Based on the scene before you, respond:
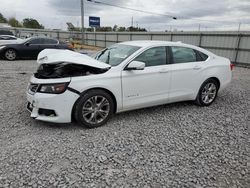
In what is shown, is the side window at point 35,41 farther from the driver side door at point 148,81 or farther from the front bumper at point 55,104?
the driver side door at point 148,81

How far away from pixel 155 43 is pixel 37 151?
2.93 metres

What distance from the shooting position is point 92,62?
3.58 meters

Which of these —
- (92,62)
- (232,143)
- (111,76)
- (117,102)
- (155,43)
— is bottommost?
(232,143)

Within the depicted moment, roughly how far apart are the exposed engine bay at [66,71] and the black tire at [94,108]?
353 mm

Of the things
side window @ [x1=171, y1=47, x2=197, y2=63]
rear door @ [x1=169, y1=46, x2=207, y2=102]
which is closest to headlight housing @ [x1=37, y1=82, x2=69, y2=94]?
rear door @ [x1=169, y1=46, x2=207, y2=102]

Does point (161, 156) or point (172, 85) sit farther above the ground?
point (172, 85)

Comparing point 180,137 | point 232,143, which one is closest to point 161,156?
point 180,137

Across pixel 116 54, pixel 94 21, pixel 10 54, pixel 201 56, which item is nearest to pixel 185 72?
pixel 201 56

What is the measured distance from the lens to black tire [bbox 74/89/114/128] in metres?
3.46

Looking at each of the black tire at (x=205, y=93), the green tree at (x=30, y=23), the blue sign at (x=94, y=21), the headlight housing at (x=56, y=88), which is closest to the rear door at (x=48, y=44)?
the headlight housing at (x=56, y=88)

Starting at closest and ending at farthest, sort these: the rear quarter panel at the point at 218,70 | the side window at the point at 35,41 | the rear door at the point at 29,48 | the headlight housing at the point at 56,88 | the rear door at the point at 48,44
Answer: the headlight housing at the point at 56,88, the rear quarter panel at the point at 218,70, the rear door at the point at 29,48, the side window at the point at 35,41, the rear door at the point at 48,44

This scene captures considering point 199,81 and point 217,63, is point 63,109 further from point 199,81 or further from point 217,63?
point 217,63

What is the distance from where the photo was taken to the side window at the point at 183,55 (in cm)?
444

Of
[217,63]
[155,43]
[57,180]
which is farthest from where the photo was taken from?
[217,63]
